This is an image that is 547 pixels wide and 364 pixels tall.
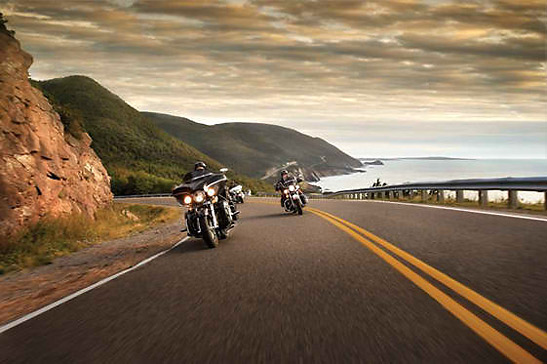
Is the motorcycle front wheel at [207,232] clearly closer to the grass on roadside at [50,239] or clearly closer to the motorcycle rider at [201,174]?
the motorcycle rider at [201,174]

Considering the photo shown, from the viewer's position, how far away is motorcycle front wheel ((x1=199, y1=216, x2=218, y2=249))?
34.8 feet

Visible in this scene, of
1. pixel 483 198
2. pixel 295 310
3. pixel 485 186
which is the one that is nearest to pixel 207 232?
pixel 295 310

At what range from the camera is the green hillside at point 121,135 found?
126m

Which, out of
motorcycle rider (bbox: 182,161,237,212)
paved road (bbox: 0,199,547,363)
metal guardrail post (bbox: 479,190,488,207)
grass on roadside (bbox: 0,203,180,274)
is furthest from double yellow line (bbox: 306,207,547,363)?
metal guardrail post (bbox: 479,190,488,207)

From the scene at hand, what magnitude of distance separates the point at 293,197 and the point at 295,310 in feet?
42.4

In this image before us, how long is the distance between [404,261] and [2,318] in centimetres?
517

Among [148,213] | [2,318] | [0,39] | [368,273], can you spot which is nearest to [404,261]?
[368,273]

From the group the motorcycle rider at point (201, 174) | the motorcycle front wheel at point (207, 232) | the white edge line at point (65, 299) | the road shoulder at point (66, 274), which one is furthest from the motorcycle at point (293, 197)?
the white edge line at point (65, 299)

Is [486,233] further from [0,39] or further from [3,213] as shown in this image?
[0,39]

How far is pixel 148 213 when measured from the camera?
31.2 m

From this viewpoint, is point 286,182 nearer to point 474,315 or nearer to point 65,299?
point 65,299

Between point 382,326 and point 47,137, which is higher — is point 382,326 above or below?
below

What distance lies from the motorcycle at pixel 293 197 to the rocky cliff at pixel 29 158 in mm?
6726

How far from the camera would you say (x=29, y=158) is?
49.7 ft
